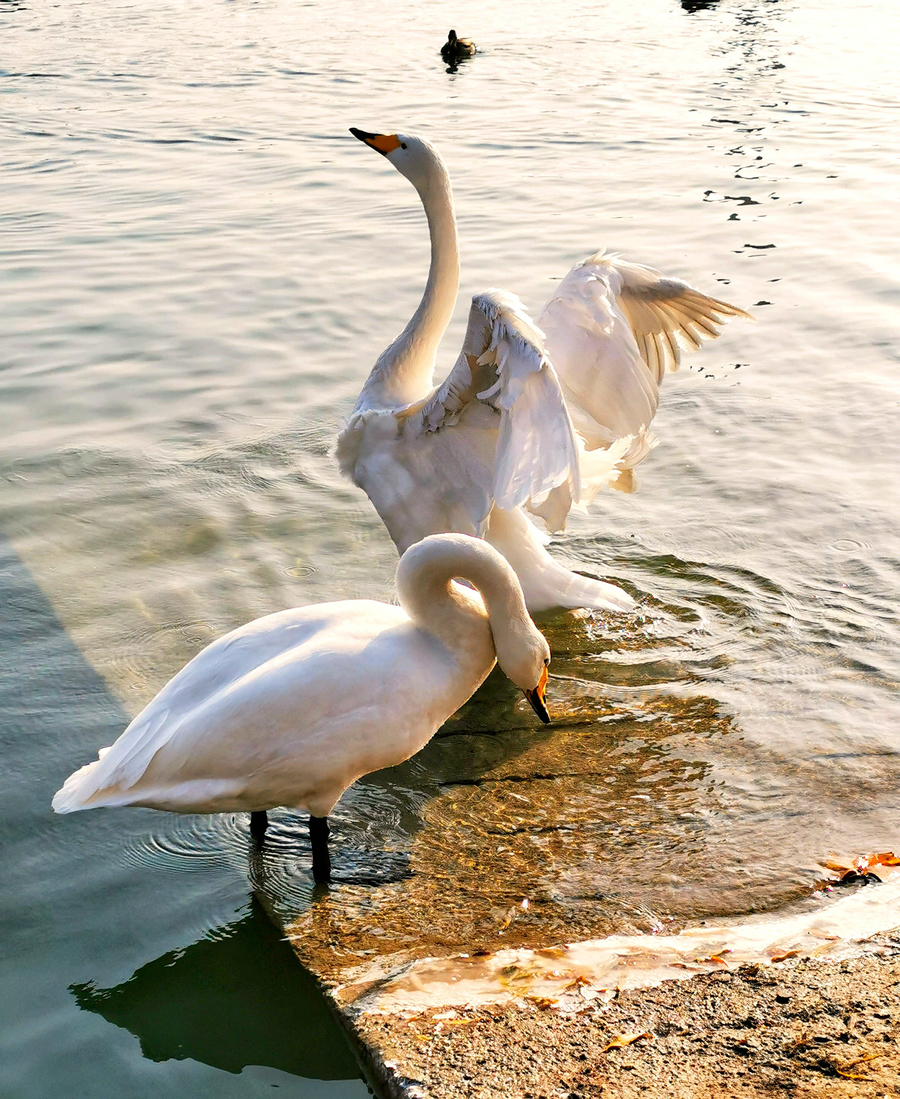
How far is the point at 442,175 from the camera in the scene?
21.3 ft

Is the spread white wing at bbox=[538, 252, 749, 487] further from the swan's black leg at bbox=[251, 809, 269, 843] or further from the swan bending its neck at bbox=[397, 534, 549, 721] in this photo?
the swan's black leg at bbox=[251, 809, 269, 843]

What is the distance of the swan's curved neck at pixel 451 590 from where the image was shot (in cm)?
425

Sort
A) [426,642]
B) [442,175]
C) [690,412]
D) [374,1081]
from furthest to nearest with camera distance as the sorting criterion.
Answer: [690,412] < [442,175] < [426,642] < [374,1081]

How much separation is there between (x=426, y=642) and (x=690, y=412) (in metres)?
4.60

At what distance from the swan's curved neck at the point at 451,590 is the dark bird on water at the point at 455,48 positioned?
17.9 m

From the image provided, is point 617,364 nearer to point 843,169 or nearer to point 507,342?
point 507,342

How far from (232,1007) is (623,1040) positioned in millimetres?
1187

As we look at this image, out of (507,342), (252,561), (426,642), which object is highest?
(507,342)

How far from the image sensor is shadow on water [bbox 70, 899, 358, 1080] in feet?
11.3

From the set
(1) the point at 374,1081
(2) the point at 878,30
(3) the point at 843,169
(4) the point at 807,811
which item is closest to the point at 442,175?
(4) the point at 807,811

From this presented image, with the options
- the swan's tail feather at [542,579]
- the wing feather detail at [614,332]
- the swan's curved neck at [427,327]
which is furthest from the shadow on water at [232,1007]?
the wing feather detail at [614,332]

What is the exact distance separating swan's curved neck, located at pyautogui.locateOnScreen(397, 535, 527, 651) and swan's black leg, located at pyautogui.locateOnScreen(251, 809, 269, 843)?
868 millimetres


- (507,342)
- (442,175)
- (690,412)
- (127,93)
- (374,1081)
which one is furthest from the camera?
(127,93)

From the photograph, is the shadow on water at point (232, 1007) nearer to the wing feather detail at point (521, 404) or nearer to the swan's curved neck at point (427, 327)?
the wing feather detail at point (521, 404)
